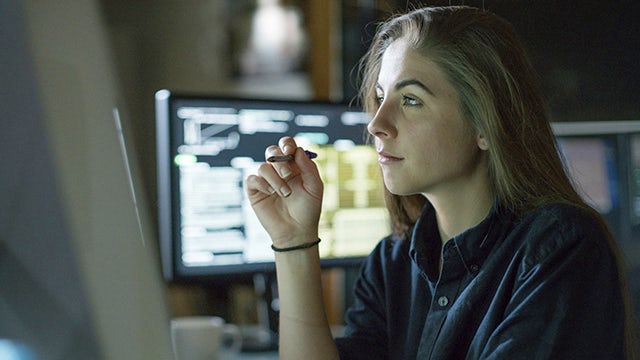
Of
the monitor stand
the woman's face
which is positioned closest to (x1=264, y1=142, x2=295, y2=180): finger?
the woman's face

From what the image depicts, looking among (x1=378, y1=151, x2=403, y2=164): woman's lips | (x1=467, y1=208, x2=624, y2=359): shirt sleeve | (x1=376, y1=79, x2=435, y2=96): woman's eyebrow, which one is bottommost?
(x1=467, y1=208, x2=624, y2=359): shirt sleeve

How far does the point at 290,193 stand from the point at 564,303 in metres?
0.42

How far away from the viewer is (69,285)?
0.36m

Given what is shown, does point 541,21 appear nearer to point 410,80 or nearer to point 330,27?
point 410,80

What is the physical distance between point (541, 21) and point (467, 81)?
0.65 meters

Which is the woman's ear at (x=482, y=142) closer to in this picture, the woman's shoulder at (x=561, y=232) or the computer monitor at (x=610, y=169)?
the woman's shoulder at (x=561, y=232)

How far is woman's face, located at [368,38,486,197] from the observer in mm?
1075

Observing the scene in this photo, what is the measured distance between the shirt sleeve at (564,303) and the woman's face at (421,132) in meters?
0.17

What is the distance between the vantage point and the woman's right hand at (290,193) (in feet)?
3.72

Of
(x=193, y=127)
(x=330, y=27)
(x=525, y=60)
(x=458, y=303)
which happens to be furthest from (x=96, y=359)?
(x=330, y=27)

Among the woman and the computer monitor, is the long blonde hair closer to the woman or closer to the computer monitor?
the woman

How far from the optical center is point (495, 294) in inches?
39.7

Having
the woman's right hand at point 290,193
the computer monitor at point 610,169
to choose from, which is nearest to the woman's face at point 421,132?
the woman's right hand at point 290,193

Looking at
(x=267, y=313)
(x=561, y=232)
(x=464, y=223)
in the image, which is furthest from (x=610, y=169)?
(x=267, y=313)
